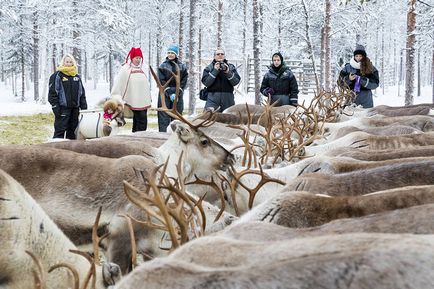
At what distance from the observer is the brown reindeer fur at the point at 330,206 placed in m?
3.00

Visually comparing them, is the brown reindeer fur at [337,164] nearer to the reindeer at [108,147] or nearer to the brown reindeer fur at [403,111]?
the reindeer at [108,147]

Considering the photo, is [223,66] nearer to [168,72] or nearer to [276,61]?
[168,72]

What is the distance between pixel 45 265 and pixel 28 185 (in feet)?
5.73

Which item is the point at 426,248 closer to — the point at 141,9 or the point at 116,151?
the point at 116,151

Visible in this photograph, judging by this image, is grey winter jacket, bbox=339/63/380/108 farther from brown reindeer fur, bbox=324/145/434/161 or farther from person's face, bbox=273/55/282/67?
brown reindeer fur, bbox=324/145/434/161

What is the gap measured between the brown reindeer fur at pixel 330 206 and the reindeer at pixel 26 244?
0.92 m

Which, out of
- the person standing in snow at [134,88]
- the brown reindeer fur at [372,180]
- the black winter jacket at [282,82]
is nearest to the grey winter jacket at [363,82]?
the black winter jacket at [282,82]

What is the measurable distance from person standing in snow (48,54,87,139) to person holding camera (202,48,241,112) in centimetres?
233

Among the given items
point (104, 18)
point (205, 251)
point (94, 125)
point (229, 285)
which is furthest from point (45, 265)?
point (104, 18)

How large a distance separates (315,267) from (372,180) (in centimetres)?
247

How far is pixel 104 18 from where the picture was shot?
29.1 meters

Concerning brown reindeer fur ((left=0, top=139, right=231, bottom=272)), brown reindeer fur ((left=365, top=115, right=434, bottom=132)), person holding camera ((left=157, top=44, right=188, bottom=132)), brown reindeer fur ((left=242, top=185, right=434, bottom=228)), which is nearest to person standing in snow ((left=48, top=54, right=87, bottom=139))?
person holding camera ((left=157, top=44, right=188, bottom=132))

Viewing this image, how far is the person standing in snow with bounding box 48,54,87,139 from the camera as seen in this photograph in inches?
348

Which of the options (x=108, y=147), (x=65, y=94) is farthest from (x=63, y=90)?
(x=108, y=147)
